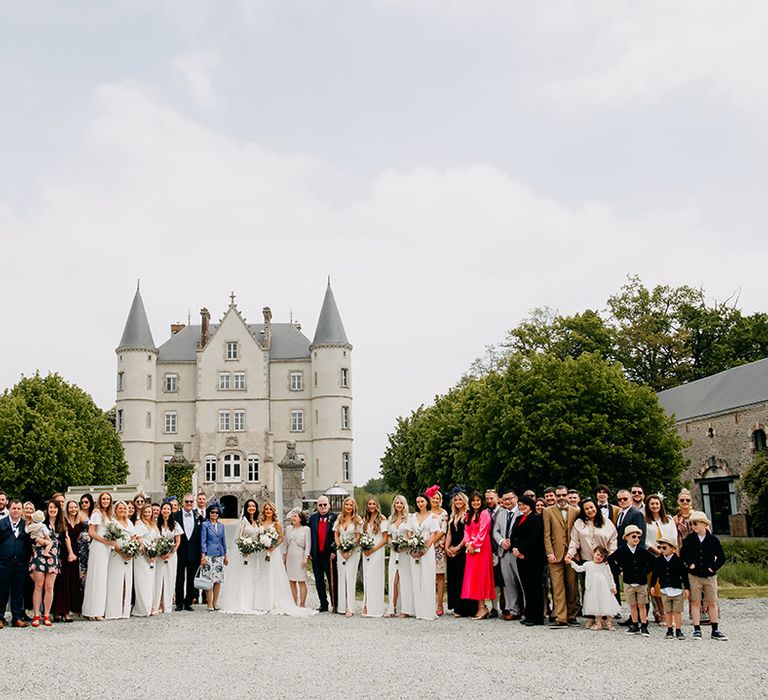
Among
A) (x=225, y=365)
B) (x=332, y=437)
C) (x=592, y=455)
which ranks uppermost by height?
(x=225, y=365)

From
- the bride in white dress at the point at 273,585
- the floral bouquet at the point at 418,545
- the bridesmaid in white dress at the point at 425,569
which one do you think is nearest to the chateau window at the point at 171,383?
the bride in white dress at the point at 273,585

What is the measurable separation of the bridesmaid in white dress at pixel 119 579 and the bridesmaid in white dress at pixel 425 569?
13.9ft

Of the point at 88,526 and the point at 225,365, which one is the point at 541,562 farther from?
the point at 225,365

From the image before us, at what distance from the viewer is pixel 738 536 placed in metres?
33.7

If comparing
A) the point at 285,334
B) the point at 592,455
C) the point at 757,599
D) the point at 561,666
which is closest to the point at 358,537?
the point at 561,666

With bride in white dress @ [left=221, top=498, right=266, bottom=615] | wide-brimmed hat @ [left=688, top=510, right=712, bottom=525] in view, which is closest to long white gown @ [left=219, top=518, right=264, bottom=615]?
bride in white dress @ [left=221, top=498, right=266, bottom=615]

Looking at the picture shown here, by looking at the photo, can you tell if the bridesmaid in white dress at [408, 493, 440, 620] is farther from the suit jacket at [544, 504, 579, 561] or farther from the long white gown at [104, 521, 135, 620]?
the long white gown at [104, 521, 135, 620]

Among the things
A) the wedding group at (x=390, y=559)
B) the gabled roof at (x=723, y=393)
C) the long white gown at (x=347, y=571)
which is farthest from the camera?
the gabled roof at (x=723, y=393)

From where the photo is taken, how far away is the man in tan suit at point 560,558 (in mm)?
11391

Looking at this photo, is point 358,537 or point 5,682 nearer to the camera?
point 5,682

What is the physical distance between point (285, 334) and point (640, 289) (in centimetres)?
2452

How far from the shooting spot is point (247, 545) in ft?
43.3

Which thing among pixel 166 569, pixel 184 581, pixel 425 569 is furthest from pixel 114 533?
pixel 425 569

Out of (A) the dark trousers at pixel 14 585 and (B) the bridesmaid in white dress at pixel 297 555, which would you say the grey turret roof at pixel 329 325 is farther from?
(A) the dark trousers at pixel 14 585
